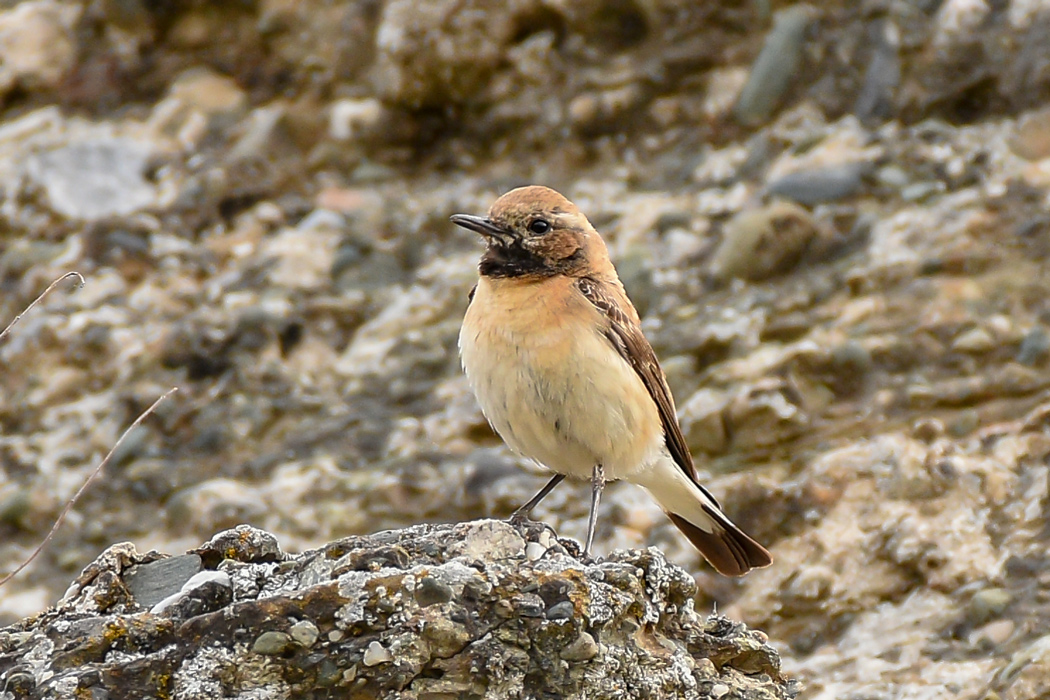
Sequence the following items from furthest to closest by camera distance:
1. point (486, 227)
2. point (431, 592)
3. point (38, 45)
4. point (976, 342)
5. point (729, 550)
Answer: point (38, 45) → point (976, 342) → point (729, 550) → point (486, 227) → point (431, 592)

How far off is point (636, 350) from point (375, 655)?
9.93 feet

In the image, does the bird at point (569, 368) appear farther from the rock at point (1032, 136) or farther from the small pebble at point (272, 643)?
the rock at point (1032, 136)

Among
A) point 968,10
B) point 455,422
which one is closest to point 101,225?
point 455,422

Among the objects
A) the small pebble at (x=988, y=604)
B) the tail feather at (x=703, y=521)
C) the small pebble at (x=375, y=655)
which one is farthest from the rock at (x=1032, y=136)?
the small pebble at (x=375, y=655)

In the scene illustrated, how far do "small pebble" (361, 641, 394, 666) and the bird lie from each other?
2146 mm

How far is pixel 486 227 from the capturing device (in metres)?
6.41

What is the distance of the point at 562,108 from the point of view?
37.4 ft

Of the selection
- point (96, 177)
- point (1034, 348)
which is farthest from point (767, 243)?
point (96, 177)

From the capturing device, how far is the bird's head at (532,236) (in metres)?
6.45

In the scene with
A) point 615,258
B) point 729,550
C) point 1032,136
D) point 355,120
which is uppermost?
point 1032,136

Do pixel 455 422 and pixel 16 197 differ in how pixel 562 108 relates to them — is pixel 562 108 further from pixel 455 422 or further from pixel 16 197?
pixel 16 197

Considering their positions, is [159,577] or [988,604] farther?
[988,604]

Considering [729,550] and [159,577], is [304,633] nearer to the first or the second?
[159,577]

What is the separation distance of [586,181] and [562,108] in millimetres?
793
